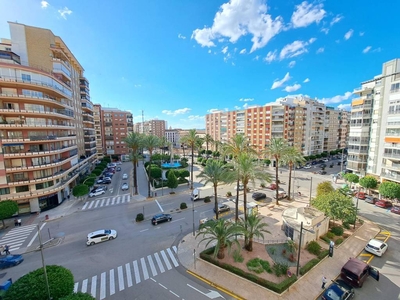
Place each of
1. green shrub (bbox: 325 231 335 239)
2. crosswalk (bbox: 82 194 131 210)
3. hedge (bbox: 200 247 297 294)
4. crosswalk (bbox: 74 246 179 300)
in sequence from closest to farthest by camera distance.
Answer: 1. hedge (bbox: 200 247 297 294)
2. crosswalk (bbox: 74 246 179 300)
3. green shrub (bbox: 325 231 335 239)
4. crosswalk (bbox: 82 194 131 210)

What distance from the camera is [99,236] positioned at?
24.6m

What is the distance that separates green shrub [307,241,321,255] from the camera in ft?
70.6

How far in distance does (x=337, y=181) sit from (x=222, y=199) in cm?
3852

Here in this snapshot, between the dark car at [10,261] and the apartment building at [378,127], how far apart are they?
6236 centimetres

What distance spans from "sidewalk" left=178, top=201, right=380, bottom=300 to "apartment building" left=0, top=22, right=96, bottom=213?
96.2 ft

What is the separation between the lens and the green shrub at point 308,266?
61.5 feet

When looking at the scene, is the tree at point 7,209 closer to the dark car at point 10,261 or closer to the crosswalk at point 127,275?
the dark car at point 10,261

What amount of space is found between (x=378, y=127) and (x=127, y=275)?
56826mm

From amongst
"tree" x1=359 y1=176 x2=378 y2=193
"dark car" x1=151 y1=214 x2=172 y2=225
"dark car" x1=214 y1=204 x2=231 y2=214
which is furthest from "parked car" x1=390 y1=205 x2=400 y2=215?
"dark car" x1=151 y1=214 x2=172 y2=225

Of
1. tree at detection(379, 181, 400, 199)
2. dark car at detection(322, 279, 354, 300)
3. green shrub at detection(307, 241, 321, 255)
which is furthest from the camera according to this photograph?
tree at detection(379, 181, 400, 199)

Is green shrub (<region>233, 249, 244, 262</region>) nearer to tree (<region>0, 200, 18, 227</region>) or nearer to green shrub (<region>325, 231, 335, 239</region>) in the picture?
green shrub (<region>325, 231, 335, 239</region>)

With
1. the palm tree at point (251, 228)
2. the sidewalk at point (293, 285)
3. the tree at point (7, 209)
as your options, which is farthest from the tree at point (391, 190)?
the tree at point (7, 209)

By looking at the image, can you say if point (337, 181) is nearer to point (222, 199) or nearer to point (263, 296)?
point (222, 199)

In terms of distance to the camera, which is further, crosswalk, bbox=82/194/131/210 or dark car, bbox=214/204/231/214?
crosswalk, bbox=82/194/131/210
